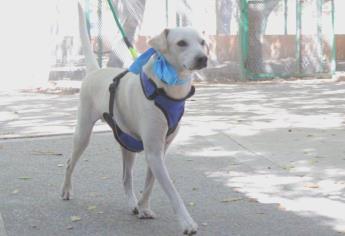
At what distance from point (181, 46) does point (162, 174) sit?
0.84 metres

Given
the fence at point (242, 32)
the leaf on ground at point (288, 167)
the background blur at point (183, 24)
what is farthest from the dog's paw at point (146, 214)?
the fence at point (242, 32)

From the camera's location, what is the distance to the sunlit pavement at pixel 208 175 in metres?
5.15

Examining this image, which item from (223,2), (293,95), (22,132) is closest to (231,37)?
(223,2)

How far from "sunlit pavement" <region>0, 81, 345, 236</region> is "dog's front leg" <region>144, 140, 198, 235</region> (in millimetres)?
423

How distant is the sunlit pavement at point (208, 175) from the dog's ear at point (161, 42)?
1.27 metres

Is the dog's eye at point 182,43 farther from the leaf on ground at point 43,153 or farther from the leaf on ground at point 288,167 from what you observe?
the leaf on ground at point 43,153

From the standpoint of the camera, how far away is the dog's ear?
4672mm

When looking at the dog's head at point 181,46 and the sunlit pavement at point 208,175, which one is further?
the sunlit pavement at point 208,175

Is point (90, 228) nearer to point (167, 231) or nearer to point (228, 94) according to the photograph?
point (167, 231)

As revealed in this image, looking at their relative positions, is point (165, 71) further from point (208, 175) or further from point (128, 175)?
point (208, 175)

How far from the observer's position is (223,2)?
664 inches

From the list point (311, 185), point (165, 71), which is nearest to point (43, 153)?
point (311, 185)

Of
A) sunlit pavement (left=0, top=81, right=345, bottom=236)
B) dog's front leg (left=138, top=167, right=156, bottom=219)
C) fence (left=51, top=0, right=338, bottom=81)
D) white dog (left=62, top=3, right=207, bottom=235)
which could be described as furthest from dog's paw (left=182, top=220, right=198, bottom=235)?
fence (left=51, top=0, right=338, bottom=81)

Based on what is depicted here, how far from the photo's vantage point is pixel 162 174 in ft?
15.3
